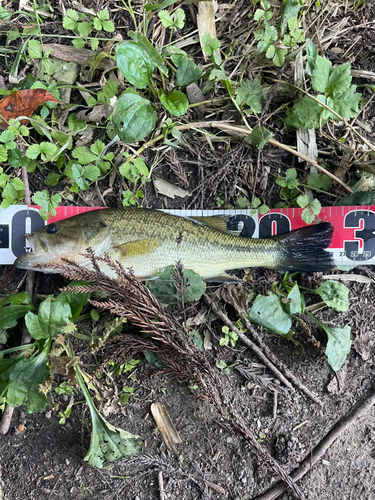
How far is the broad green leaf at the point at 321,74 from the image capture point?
3.12 m

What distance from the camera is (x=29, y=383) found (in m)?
2.82

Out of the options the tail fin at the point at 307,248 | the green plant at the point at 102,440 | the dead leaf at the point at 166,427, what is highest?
the tail fin at the point at 307,248

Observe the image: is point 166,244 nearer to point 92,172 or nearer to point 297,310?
point 92,172

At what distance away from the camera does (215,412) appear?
327 cm

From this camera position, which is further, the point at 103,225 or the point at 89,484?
the point at 89,484

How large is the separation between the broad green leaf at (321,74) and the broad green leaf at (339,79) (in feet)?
0.16

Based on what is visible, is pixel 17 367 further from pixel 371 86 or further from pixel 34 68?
pixel 371 86

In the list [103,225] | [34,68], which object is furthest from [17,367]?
[34,68]

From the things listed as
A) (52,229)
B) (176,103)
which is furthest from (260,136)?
(52,229)

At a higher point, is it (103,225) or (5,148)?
(5,148)

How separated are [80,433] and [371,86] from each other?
4.01m

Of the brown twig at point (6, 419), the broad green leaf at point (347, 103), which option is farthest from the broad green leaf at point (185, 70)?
the brown twig at point (6, 419)

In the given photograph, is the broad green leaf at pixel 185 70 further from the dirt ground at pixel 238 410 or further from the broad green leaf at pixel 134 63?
the dirt ground at pixel 238 410

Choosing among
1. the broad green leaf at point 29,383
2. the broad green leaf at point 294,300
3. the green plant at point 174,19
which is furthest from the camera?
the broad green leaf at point 294,300
